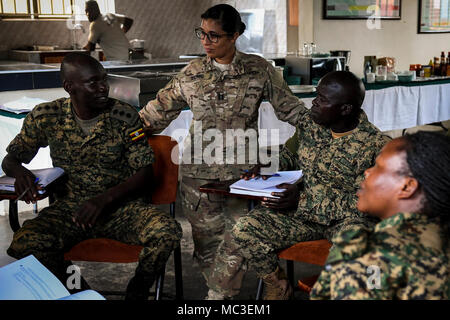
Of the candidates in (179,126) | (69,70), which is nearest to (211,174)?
(69,70)

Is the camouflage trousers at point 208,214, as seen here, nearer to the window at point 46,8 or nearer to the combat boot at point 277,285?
the combat boot at point 277,285

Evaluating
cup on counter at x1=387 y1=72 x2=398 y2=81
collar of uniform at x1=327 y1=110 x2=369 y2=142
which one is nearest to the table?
collar of uniform at x1=327 y1=110 x2=369 y2=142

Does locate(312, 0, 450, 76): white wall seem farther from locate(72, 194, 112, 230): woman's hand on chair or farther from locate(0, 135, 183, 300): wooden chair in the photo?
locate(72, 194, 112, 230): woman's hand on chair

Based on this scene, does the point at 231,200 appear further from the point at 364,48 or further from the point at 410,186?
the point at 364,48

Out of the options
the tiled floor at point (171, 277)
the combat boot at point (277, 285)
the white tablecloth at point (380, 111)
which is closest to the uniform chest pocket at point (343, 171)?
the combat boot at point (277, 285)

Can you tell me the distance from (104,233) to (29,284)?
1.11m

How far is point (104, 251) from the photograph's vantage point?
2.45 metres

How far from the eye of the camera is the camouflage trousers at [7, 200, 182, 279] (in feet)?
7.80

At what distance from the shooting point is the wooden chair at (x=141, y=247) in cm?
244

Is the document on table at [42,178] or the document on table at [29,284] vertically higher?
Result: the document on table at [42,178]

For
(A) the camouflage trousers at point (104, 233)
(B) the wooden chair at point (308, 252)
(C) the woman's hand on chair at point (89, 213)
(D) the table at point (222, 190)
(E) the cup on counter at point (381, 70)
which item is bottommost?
(B) the wooden chair at point (308, 252)

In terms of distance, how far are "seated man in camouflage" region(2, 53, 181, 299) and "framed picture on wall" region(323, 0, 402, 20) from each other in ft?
19.5

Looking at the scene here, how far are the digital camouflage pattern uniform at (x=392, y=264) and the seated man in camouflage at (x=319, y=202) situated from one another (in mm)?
1092

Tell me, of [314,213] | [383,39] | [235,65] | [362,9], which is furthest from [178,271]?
[383,39]
